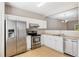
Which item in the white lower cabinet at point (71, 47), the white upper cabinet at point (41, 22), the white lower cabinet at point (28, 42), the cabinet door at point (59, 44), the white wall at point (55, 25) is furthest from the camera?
the white wall at point (55, 25)

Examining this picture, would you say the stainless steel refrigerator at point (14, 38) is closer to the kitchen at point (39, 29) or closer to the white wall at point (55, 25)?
the kitchen at point (39, 29)

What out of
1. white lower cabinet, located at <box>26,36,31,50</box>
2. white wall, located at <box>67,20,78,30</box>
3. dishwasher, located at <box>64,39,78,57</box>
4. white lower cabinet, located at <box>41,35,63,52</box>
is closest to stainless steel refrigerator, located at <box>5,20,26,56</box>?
white lower cabinet, located at <box>26,36,31,50</box>

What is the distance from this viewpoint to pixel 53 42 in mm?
3457

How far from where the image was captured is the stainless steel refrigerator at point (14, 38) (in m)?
2.50

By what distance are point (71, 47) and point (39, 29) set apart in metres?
2.18

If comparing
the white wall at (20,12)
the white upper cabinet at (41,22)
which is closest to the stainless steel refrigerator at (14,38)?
the white wall at (20,12)

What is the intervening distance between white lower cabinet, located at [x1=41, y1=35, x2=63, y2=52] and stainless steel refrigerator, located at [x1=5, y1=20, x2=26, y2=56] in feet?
4.19

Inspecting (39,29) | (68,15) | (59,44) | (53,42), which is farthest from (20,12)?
(68,15)

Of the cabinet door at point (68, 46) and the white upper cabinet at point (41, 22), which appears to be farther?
the white upper cabinet at point (41, 22)

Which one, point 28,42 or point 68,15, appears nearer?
point 28,42

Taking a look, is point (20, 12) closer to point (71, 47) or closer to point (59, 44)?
point (59, 44)

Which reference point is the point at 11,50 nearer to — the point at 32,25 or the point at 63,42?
the point at 32,25

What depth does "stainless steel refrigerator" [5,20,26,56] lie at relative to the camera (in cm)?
250

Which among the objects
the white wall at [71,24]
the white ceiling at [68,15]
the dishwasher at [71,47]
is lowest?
the dishwasher at [71,47]
